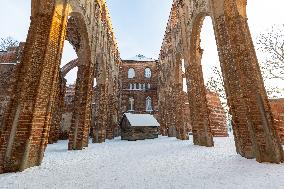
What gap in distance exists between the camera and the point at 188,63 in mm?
9859

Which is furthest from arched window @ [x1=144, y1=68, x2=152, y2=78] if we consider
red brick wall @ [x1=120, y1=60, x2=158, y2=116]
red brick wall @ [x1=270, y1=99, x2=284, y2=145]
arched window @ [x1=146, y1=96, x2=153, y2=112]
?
red brick wall @ [x1=270, y1=99, x2=284, y2=145]

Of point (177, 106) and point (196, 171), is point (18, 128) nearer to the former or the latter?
point (196, 171)

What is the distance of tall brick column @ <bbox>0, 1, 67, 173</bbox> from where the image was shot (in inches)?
189

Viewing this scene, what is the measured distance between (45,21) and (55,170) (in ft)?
12.6

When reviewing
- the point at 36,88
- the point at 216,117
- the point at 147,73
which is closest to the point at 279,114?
the point at 216,117

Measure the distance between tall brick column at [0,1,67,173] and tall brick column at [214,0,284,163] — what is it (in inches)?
183

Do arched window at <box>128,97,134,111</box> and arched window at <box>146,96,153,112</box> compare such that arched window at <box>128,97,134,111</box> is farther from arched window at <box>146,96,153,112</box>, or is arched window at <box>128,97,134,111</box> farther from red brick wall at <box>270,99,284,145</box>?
Result: red brick wall at <box>270,99,284,145</box>

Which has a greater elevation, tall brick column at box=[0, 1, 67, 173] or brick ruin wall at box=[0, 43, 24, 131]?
brick ruin wall at box=[0, 43, 24, 131]

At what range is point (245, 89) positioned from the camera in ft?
17.8

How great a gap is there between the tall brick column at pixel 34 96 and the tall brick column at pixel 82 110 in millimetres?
3531

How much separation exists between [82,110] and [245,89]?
6.58 metres

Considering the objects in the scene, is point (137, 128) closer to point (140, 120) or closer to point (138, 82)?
point (140, 120)

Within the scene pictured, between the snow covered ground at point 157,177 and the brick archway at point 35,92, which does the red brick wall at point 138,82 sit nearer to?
the brick archway at point 35,92

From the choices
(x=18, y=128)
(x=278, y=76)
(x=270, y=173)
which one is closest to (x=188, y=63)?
(x=270, y=173)
